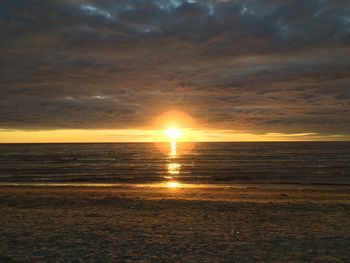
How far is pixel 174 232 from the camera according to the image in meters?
13.9

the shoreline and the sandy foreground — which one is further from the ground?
the sandy foreground

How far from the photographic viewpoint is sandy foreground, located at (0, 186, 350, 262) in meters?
10.8

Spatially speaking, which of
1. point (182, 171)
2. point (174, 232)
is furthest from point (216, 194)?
point (182, 171)

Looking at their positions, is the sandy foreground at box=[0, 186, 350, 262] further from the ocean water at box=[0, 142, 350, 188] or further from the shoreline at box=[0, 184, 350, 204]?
the ocean water at box=[0, 142, 350, 188]

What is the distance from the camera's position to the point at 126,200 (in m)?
23.4

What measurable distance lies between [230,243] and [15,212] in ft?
36.8

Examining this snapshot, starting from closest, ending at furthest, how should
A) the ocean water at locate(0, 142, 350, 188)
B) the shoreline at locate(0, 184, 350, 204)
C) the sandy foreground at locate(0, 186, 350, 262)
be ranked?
the sandy foreground at locate(0, 186, 350, 262) → the shoreline at locate(0, 184, 350, 204) → the ocean water at locate(0, 142, 350, 188)

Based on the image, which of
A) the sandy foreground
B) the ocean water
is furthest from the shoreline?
the ocean water

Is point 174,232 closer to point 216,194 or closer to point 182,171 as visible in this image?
point 216,194

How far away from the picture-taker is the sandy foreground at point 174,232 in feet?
35.5

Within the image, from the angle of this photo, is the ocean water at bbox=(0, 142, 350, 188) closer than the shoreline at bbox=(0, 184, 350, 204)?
No

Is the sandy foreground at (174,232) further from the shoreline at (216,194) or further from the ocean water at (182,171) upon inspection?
the ocean water at (182,171)

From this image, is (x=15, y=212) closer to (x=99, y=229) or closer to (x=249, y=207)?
(x=99, y=229)

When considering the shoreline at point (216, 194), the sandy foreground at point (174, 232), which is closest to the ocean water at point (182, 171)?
the shoreline at point (216, 194)
